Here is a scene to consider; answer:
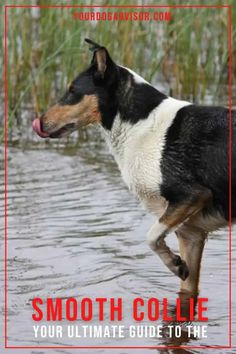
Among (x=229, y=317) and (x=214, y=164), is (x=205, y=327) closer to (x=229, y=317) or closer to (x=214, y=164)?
(x=229, y=317)

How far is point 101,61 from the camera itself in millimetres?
6098

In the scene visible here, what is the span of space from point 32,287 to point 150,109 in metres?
1.51

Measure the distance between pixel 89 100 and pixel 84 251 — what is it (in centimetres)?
160

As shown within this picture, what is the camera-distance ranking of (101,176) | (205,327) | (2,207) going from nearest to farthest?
(205,327)
(2,207)
(101,176)

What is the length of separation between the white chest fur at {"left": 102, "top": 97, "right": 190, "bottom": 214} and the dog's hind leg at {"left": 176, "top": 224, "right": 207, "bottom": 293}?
39 cm

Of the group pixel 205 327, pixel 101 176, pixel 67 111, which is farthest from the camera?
pixel 101 176

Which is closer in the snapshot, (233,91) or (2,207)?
(2,207)

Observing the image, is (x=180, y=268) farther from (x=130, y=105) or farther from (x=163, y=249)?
(x=130, y=105)

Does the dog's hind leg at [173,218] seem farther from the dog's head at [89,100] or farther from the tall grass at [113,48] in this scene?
the tall grass at [113,48]

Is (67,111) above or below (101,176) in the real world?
above

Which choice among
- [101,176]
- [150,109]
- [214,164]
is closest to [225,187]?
[214,164]

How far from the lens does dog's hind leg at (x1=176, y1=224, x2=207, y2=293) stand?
249 inches

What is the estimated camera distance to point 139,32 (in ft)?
36.8

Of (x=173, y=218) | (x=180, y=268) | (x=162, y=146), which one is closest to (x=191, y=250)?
(x=180, y=268)
